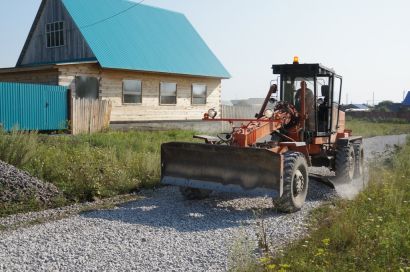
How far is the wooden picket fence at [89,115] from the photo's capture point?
768 inches

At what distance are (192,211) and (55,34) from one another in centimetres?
1873

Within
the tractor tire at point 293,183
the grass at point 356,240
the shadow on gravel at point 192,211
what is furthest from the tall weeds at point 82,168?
the grass at point 356,240

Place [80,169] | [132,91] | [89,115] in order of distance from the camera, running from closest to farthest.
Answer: [80,169] → [89,115] → [132,91]

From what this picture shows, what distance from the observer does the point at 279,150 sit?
8.66 meters

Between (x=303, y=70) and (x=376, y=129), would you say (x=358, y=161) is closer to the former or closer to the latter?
(x=303, y=70)

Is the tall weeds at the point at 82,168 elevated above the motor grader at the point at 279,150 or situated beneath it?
situated beneath

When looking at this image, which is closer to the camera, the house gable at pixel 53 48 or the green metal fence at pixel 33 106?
the green metal fence at pixel 33 106

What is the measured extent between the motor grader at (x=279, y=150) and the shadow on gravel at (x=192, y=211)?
0.35m

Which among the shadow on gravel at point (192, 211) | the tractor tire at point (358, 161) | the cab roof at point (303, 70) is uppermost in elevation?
the cab roof at point (303, 70)

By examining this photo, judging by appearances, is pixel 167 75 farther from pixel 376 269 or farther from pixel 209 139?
pixel 376 269

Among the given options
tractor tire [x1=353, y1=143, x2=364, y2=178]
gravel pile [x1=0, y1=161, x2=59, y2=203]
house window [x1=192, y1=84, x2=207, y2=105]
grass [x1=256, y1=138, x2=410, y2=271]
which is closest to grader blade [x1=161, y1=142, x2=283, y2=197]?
grass [x1=256, y1=138, x2=410, y2=271]

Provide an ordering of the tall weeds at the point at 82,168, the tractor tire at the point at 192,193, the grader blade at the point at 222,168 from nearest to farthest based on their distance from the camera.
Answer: the grader blade at the point at 222,168, the tractor tire at the point at 192,193, the tall weeds at the point at 82,168

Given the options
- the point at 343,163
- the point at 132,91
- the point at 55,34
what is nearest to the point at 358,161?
the point at 343,163

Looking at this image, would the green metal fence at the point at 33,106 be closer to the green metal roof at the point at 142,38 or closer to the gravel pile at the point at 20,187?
the green metal roof at the point at 142,38
